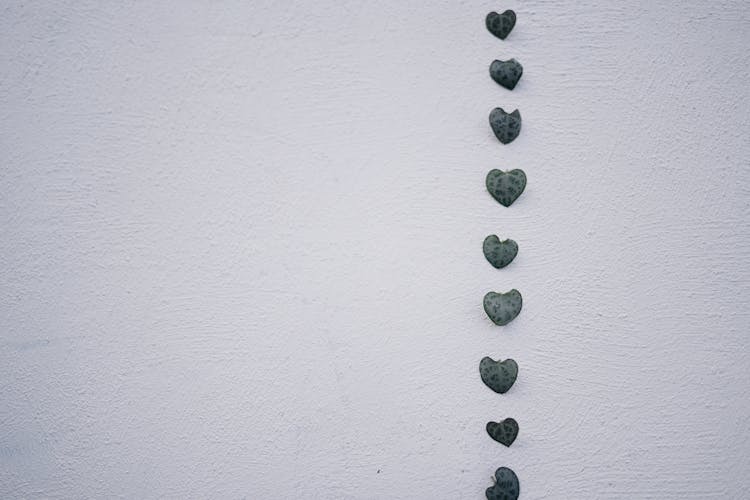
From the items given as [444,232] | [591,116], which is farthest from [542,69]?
[444,232]

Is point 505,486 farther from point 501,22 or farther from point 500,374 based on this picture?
point 501,22

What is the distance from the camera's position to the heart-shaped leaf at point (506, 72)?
87 cm

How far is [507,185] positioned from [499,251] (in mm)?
112

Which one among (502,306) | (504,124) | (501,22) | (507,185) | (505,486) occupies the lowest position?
(505,486)

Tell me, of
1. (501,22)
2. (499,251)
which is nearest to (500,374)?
(499,251)

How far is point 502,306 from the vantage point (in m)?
0.88

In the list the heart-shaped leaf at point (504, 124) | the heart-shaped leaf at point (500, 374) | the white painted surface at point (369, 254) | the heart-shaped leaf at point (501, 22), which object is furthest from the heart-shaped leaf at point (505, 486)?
the heart-shaped leaf at point (501, 22)

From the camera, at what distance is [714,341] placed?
0.93 m

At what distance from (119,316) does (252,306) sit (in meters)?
0.22

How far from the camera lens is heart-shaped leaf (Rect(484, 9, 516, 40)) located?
34.0 inches

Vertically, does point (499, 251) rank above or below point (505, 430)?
above

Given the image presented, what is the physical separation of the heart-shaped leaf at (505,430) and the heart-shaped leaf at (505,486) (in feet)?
0.17

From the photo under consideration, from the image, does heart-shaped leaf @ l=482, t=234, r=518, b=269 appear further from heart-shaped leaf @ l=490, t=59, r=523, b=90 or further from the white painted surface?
heart-shaped leaf @ l=490, t=59, r=523, b=90

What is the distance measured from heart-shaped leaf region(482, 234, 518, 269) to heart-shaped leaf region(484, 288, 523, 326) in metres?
0.05
